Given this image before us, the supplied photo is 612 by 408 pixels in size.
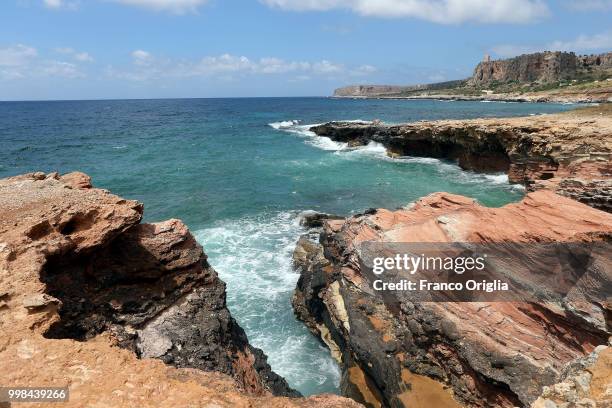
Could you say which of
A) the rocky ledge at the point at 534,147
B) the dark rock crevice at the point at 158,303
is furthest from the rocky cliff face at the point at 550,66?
the dark rock crevice at the point at 158,303

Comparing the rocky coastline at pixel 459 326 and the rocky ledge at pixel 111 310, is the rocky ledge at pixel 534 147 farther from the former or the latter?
the rocky ledge at pixel 111 310

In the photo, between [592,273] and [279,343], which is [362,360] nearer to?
[279,343]

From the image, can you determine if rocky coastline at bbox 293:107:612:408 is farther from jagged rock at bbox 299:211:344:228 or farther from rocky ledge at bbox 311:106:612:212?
rocky ledge at bbox 311:106:612:212

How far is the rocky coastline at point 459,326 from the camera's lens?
838cm

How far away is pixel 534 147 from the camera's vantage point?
1163 inches

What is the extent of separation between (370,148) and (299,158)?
40.6 ft

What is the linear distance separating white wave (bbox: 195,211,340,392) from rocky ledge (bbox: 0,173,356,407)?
3056 millimetres

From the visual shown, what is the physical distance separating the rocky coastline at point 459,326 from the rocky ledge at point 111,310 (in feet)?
10.1

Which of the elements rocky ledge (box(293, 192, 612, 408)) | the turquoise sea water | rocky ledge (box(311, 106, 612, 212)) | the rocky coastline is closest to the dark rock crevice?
rocky ledge (box(293, 192, 612, 408))

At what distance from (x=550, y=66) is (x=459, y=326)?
636ft

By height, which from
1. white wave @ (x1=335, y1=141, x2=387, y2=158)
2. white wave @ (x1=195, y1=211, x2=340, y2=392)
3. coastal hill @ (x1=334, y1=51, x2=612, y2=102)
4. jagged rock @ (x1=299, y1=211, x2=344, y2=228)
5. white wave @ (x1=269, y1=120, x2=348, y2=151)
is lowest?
white wave @ (x1=195, y1=211, x2=340, y2=392)

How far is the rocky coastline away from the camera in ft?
27.5

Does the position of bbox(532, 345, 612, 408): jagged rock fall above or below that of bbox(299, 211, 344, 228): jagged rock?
above

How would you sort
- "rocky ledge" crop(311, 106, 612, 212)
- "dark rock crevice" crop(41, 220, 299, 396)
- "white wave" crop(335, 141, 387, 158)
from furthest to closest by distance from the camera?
"white wave" crop(335, 141, 387, 158) < "rocky ledge" crop(311, 106, 612, 212) < "dark rock crevice" crop(41, 220, 299, 396)
